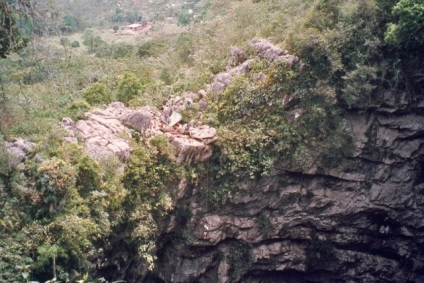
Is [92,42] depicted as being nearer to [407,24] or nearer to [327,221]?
[327,221]

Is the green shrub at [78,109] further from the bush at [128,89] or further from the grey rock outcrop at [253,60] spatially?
the grey rock outcrop at [253,60]

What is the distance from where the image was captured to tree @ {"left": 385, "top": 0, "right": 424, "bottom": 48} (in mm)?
9281

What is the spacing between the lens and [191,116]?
33.3ft

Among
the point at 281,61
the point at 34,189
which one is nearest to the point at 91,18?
the point at 281,61

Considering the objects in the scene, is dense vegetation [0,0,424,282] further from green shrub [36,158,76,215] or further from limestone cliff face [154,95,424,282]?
limestone cliff face [154,95,424,282]

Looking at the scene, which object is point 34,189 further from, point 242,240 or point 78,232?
point 242,240

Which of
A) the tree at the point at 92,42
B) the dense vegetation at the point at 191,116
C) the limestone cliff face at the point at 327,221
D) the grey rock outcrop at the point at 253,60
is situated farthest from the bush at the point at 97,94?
the tree at the point at 92,42

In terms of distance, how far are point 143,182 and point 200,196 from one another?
62.1 inches

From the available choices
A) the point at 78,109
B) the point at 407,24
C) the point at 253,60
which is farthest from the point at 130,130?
the point at 407,24

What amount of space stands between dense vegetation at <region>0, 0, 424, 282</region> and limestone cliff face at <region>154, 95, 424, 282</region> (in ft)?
1.10

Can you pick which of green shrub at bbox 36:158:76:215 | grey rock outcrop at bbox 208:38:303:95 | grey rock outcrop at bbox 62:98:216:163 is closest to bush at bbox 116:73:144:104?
grey rock outcrop at bbox 62:98:216:163

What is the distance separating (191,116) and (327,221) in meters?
4.19

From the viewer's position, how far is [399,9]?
948cm

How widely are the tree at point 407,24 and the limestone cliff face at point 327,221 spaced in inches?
54.9
